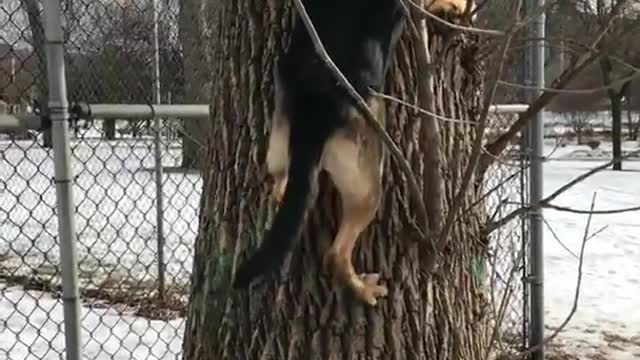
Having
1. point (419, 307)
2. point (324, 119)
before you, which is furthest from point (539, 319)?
point (324, 119)

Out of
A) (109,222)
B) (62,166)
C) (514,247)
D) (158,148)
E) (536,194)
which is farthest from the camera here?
(109,222)

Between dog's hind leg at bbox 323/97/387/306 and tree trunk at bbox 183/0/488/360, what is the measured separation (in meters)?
0.05

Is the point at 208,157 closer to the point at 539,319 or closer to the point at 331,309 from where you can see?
the point at 331,309

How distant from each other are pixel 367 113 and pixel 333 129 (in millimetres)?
105

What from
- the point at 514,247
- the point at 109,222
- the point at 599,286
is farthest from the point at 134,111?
the point at 599,286

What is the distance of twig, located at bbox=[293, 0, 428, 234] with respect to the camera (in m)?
1.39

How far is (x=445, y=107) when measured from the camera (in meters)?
1.91

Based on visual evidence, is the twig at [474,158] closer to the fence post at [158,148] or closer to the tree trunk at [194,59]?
the tree trunk at [194,59]

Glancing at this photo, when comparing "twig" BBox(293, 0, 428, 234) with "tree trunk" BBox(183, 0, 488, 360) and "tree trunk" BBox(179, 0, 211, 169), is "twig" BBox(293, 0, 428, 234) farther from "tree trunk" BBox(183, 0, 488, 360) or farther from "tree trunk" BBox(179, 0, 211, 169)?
"tree trunk" BBox(179, 0, 211, 169)

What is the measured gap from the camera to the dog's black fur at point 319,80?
5.34ft

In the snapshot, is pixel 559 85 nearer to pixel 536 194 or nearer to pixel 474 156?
pixel 474 156

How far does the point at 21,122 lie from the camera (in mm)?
2459

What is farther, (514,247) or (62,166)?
(514,247)

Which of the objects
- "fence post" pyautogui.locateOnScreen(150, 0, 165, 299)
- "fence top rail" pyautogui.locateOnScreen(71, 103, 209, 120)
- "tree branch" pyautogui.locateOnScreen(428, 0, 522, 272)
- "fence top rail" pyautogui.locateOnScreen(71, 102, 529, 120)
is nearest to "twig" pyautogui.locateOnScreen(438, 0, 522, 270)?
"tree branch" pyautogui.locateOnScreen(428, 0, 522, 272)
